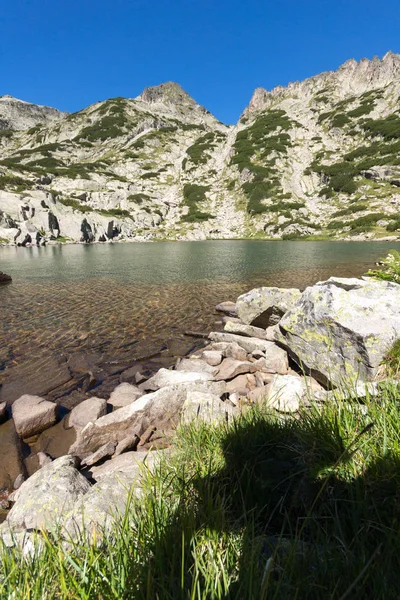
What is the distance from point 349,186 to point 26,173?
4679 inches

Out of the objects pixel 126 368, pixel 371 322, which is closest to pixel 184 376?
pixel 126 368

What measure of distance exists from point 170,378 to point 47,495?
3936 millimetres

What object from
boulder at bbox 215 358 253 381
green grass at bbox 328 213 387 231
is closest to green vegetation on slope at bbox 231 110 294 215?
green grass at bbox 328 213 387 231

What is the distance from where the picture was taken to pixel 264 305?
38.7 feet

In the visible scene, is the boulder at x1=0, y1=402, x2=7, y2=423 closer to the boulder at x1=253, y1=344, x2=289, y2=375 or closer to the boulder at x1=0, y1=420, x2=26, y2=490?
the boulder at x1=0, y1=420, x2=26, y2=490

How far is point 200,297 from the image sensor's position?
58.5 feet

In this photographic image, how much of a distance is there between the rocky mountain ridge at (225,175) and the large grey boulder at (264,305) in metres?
72.4

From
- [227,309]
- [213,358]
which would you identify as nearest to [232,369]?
[213,358]

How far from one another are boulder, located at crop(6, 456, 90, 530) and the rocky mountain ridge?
77.3 metres

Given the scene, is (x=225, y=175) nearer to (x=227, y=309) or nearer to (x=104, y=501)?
(x=227, y=309)

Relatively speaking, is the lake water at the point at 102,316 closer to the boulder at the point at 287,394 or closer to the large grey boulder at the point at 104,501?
the large grey boulder at the point at 104,501

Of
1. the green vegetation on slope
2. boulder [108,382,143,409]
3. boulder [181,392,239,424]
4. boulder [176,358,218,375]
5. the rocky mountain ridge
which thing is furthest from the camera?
the green vegetation on slope

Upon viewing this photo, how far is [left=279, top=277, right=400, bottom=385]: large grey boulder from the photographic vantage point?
5375 millimetres

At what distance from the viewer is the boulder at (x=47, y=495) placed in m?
3.21
